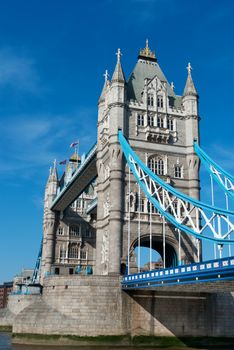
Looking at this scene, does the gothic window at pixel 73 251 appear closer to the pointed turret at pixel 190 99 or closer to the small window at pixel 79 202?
the small window at pixel 79 202

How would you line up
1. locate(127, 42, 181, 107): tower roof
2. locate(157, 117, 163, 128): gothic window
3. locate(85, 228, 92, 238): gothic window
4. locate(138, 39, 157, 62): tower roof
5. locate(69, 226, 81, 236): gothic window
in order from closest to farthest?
1. locate(157, 117, 163, 128): gothic window
2. locate(127, 42, 181, 107): tower roof
3. locate(138, 39, 157, 62): tower roof
4. locate(69, 226, 81, 236): gothic window
5. locate(85, 228, 92, 238): gothic window

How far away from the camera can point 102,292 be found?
32.6 meters

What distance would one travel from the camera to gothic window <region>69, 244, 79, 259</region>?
213 feet

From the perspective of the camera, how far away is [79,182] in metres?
54.2

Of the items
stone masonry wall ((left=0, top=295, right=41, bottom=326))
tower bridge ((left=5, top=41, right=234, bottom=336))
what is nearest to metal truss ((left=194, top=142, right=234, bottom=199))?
tower bridge ((left=5, top=41, right=234, bottom=336))

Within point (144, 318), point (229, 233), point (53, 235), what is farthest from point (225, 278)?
point (53, 235)

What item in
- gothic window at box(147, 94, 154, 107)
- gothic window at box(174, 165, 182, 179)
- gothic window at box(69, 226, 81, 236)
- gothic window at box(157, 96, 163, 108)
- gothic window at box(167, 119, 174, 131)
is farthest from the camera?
gothic window at box(69, 226, 81, 236)

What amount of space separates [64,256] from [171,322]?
33659mm

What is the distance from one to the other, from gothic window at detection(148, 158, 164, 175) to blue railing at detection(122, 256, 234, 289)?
11.6 meters

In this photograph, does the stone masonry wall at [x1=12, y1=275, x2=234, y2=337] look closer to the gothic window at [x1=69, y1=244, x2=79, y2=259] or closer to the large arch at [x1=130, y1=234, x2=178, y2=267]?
the large arch at [x1=130, y1=234, x2=178, y2=267]

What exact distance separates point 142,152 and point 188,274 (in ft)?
56.7

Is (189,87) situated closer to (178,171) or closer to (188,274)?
(178,171)

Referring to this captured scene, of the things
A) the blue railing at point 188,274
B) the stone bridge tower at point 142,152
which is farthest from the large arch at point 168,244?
the blue railing at point 188,274

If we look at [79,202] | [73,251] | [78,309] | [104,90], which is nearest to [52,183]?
[79,202]
